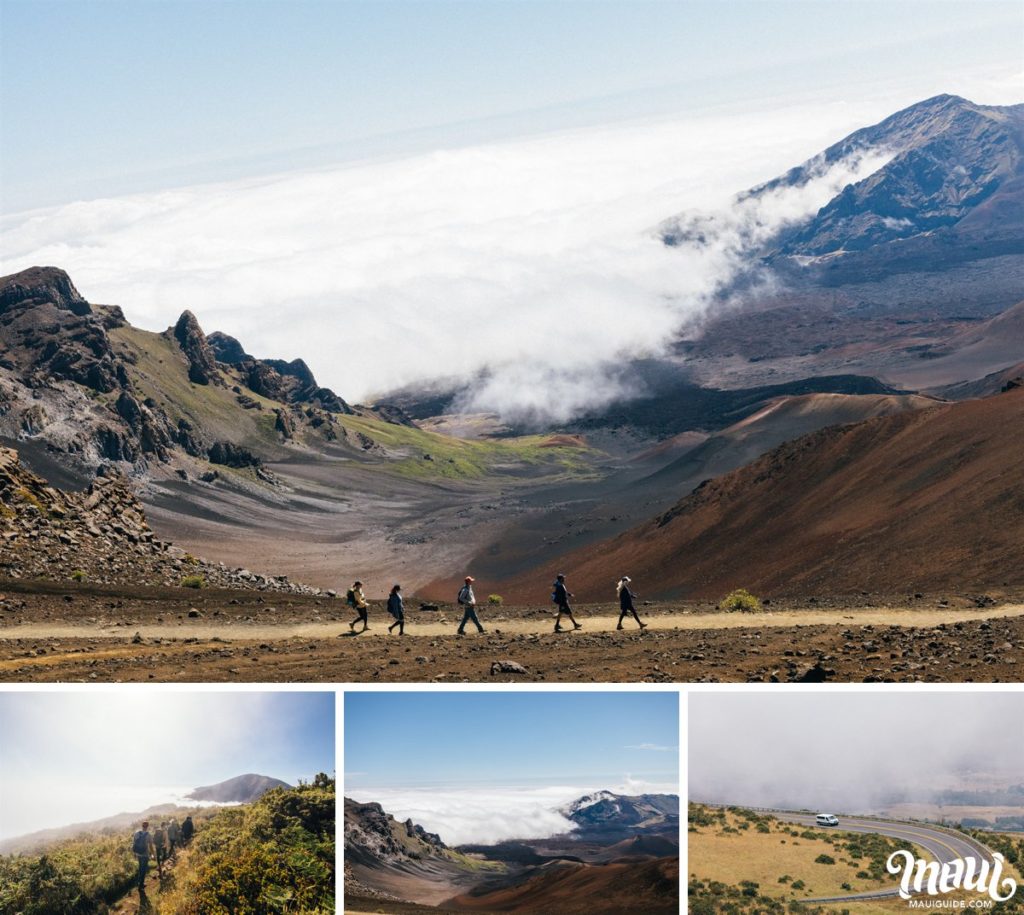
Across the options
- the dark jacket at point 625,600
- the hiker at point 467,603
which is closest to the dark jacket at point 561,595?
the dark jacket at point 625,600

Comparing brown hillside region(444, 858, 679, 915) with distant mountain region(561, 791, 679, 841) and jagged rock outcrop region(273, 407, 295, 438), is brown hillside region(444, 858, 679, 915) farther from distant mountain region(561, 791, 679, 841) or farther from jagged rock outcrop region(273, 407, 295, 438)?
jagged rock outcrop region(273, 407, 295, 438)

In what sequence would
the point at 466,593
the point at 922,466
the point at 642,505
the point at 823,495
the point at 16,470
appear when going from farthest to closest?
the point at 642,505 < the point at 823,495 < the point at 922,466 < the point at 16,470 < the point at 466,593

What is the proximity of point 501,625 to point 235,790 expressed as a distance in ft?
52.4

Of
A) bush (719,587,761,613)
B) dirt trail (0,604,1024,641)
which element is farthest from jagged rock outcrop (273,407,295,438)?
dirt trail (0,604,1024,641)

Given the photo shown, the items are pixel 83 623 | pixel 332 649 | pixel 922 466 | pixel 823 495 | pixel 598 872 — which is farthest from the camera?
pixel 823 495

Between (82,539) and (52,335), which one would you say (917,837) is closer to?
(82,539)

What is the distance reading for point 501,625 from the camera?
25438 millimetres

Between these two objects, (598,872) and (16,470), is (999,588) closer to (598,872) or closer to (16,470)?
(598,872)

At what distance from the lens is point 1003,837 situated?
8805 mm

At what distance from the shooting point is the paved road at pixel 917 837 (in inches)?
348

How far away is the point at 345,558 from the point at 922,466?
72943mm

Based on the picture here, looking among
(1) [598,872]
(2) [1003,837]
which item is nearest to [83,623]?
(1) [598,872]

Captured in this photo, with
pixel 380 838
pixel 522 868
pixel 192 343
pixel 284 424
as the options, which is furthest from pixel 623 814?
pixel 192 343

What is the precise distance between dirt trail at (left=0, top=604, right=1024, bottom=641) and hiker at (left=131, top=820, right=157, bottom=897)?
1284 centimetres
